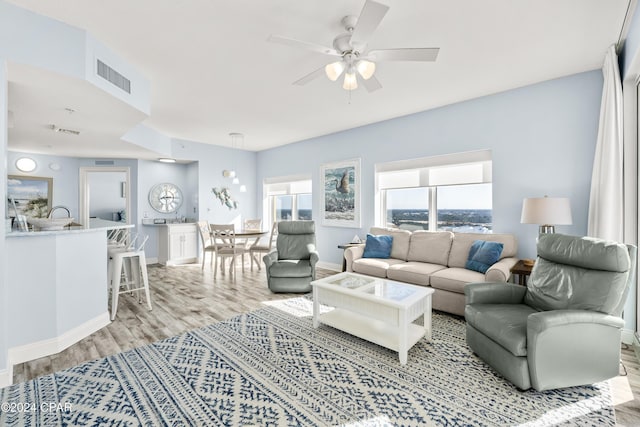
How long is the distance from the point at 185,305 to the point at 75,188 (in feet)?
15.2

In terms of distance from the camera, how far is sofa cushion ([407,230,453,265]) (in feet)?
13.2

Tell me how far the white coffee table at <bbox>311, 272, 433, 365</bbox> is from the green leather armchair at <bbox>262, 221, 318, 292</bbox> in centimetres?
115

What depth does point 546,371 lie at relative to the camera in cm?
194

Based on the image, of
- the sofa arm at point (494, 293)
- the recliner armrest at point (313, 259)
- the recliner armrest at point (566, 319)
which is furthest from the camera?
the recliner armrest at point (313, 259)

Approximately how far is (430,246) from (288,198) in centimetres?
396

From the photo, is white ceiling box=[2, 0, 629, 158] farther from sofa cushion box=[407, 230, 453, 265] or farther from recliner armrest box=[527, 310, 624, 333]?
recliner armrest box=[527, 310, 624, 333]

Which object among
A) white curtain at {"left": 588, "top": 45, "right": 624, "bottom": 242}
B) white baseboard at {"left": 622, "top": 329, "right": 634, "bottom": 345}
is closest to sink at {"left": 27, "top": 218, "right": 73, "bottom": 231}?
white curtain at {"left": 588, "top": 45, "right": 624, "bottom": 242}

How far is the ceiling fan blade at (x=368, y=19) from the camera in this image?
171 cm

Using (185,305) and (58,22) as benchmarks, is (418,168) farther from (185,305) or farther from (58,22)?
(58,22)

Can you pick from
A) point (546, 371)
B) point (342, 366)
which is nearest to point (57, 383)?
point (342, 366)

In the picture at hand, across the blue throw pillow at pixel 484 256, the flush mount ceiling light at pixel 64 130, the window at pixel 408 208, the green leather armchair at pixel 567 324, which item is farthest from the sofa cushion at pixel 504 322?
the flush mount ceiling light at pixel 64 130

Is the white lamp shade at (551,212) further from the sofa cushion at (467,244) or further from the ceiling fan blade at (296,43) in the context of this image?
the ceiling fan blade at (296,43)

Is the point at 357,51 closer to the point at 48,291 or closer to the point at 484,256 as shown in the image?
the point at 484,256

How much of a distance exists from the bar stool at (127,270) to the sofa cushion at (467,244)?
12.9 ft
